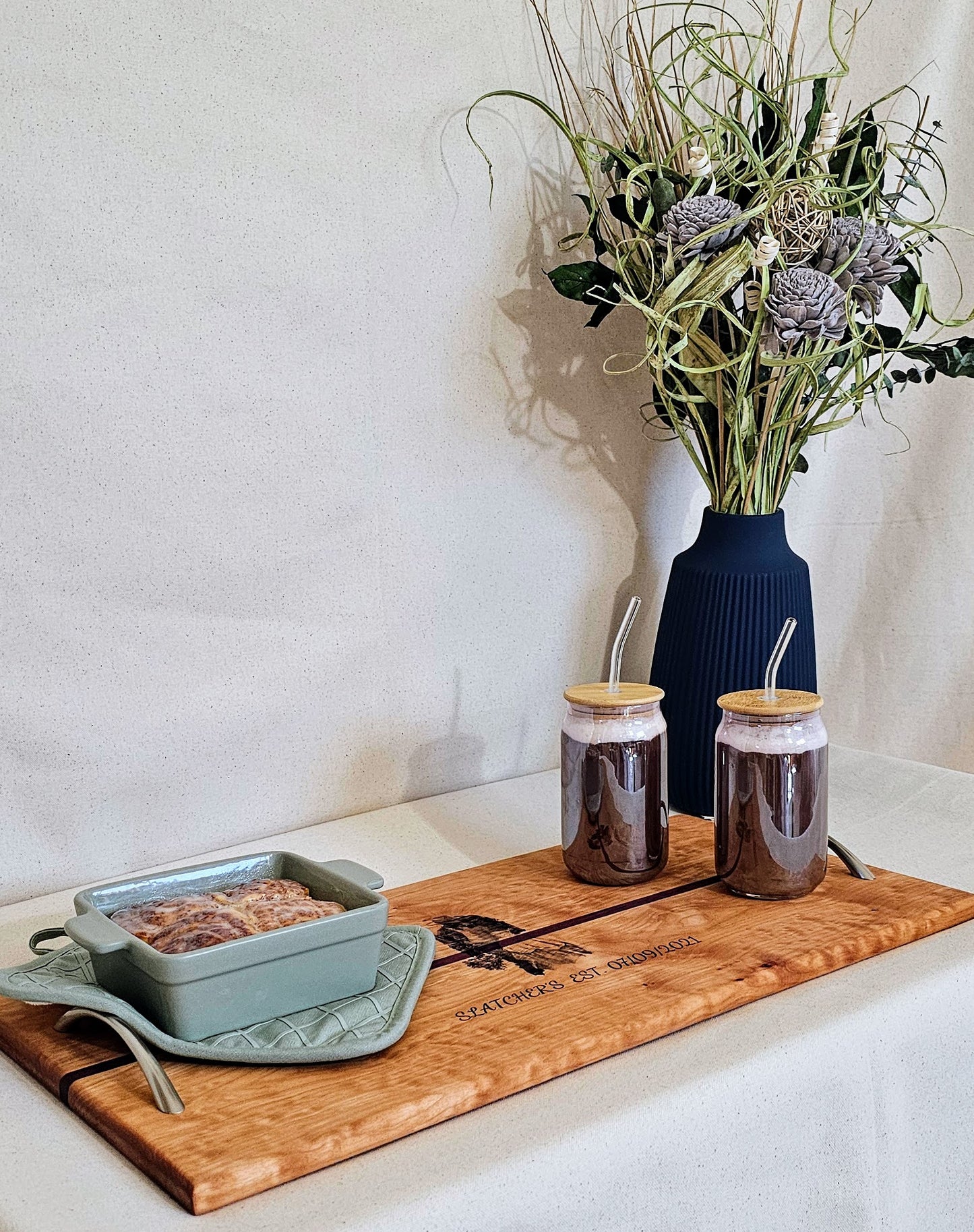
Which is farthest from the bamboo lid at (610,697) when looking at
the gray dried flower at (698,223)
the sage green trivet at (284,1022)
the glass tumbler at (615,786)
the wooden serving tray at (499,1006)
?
the gray dried flower at (698,223)

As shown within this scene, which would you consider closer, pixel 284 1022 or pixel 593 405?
pixel 284 1022

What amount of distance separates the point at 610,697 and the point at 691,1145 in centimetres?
35

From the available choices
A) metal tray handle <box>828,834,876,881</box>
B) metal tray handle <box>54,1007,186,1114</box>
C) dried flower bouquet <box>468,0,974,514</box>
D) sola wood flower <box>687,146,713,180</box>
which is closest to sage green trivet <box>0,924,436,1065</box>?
metal tray handle <box>54,1007,186,1114</box>

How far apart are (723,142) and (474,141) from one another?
221 millimetres

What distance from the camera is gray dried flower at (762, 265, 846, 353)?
1.00 metres

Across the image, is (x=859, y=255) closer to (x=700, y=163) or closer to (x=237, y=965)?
(x=700, y=163)

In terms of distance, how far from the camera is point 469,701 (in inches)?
47.8

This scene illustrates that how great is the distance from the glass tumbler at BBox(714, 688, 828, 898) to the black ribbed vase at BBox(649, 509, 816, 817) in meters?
0.22

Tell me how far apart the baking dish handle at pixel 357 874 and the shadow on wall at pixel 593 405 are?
54 centimetres

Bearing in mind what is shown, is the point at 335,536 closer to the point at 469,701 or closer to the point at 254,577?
the point at 254,577

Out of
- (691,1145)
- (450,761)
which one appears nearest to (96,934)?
(691,1145)

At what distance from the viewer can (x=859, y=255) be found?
1031 mm

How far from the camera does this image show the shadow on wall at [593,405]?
1.20 m

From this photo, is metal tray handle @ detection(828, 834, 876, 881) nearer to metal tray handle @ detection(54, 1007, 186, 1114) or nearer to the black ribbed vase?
the black ribbed vase
